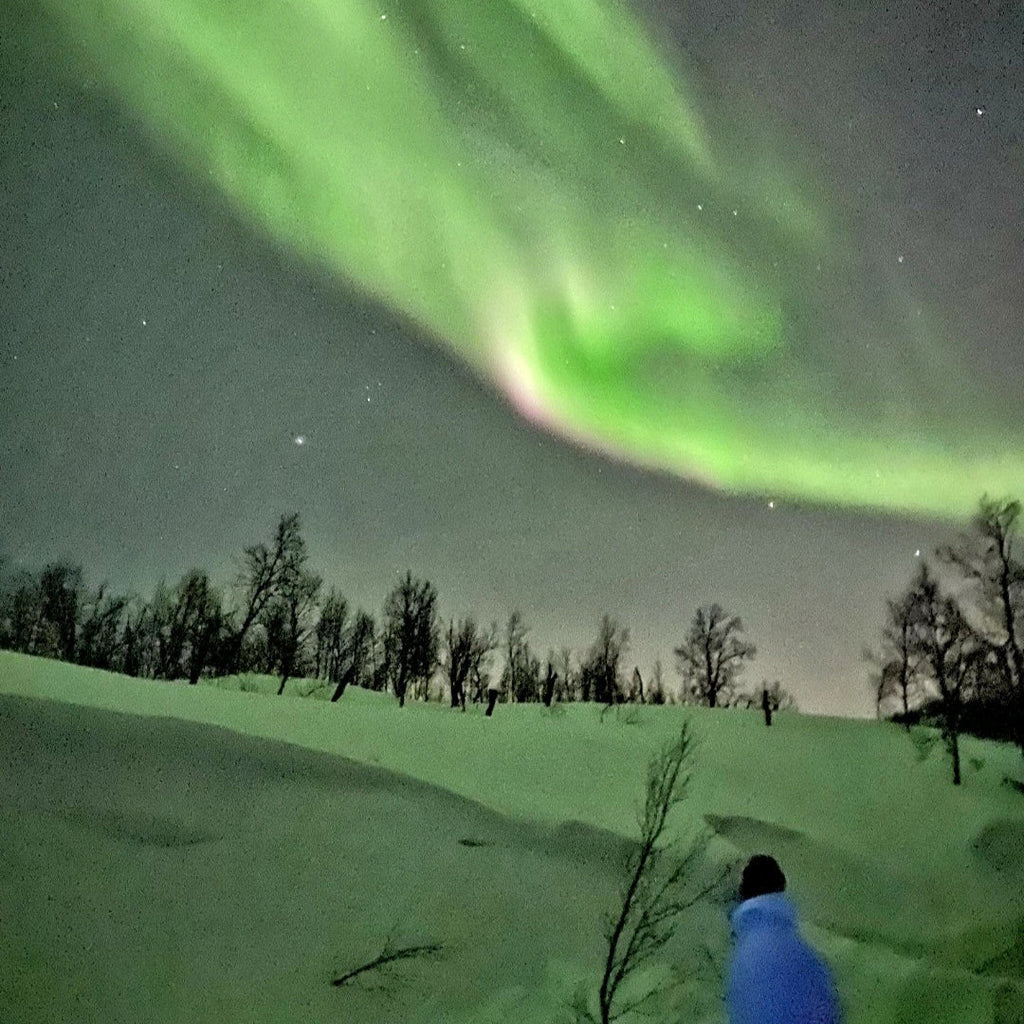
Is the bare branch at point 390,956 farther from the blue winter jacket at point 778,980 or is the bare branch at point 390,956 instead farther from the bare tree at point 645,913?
the blue winter jacket at point 778,980

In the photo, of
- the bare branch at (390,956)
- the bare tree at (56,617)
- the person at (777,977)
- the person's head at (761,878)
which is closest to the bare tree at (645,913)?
the bare branch at (390,956)

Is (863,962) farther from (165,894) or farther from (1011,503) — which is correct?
(1011,503)

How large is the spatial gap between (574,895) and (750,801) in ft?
30.3

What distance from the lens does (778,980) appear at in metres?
3.12

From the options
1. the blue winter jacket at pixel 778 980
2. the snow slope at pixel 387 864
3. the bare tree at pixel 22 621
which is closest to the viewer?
the blue winter jacket at pixel 778 980

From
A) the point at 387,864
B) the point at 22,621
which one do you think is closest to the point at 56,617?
the point at 22,621

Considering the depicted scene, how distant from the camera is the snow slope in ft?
38.2

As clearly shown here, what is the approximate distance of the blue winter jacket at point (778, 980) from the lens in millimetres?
3109

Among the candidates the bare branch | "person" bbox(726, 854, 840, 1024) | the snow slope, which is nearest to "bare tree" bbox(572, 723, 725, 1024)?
the snow slope

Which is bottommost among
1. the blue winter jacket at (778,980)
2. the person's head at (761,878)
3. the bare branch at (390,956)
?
the bare branch at (390,956)

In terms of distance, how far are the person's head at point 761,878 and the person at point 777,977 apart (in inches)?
13.8

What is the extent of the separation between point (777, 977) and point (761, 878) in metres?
0.65

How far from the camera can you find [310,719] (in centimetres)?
2267

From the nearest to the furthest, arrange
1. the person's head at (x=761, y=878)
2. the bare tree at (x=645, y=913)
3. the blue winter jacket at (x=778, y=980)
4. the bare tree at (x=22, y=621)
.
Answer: the blue winter jacket at (x=778, y=980) < the person's head at (x=761, y=878) < the bare tree at (x=645, y=913) < the bare tree at (x=22, y=621)
